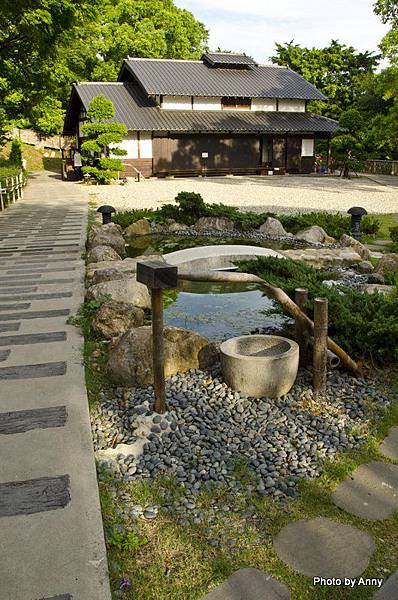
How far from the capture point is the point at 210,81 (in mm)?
33344

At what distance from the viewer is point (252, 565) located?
8.42 feet

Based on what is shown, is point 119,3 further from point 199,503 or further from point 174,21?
point 199,503

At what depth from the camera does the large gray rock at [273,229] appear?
483 inches

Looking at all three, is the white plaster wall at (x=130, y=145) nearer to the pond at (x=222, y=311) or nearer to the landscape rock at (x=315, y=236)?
the landscape rock at (x=315, y=236)

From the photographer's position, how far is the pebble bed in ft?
10.9

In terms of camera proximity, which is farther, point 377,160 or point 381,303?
point 377,160

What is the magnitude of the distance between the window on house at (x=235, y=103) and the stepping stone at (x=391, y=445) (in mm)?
32486

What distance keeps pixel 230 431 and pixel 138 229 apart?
954 centimetres

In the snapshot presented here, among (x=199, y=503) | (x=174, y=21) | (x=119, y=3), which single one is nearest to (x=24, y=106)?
(x=199, y=503)

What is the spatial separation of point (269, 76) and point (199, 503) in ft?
120

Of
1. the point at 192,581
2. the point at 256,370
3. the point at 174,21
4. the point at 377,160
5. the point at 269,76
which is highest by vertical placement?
the point at 174,21

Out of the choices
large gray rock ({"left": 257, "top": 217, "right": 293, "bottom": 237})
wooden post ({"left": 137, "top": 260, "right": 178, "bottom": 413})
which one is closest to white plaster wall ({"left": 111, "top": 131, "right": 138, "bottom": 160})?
large gray rock ({"left": 257, "top": 217, "right": 293, "bottom": 237})

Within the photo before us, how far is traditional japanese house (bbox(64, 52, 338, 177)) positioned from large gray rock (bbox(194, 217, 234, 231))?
57.9ft

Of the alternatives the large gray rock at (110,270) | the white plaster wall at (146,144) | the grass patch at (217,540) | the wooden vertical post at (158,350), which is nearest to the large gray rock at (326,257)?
the large gray rock at (110,270)
